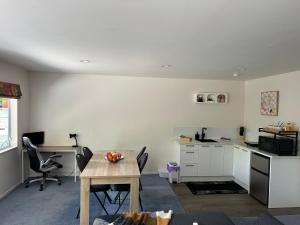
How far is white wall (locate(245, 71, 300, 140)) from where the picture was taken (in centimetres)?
Result: 382

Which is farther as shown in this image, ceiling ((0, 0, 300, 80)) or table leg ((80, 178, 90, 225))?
table leg ((80, 178, 90, 225))

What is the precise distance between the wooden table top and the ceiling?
158cm

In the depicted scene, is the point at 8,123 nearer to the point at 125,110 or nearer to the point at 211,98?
the point at 125,110

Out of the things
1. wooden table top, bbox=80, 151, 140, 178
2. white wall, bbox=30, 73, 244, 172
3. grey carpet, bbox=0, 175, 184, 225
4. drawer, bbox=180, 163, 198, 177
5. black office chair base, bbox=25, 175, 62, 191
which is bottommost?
grey carpet, bbox=0, 175, 184, 225

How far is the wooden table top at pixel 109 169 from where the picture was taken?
2734mm

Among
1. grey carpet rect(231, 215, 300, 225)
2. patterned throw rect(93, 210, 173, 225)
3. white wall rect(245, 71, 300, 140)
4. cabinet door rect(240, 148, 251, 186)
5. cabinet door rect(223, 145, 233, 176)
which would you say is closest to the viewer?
patterned throw rect(93, 210, 173, 225)

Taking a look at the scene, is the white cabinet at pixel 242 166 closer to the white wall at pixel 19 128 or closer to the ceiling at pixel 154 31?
the ceiling at pixel 154 31

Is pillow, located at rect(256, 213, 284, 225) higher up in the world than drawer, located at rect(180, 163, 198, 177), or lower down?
higher up

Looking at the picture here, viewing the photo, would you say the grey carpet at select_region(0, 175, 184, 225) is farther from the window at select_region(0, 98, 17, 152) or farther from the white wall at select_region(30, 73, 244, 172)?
the white wall at select_region(30, 73, 244, 172)

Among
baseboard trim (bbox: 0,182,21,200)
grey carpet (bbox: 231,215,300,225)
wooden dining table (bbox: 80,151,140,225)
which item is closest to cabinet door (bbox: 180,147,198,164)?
grey carpet (bbox: 231,215,300,225)

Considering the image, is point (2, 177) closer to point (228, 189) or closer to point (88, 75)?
point (88, 75)

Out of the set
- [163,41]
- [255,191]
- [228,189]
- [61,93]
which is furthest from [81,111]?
[255,191]

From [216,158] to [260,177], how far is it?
45.6 inches

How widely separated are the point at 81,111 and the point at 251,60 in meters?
3.61
